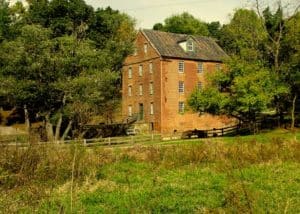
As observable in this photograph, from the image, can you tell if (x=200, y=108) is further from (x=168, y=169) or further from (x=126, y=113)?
(x=168, y=169)

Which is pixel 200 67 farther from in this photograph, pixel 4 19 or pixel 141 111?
pixel 4 19

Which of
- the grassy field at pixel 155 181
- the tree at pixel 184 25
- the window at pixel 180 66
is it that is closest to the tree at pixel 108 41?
the window at pixel 180 66

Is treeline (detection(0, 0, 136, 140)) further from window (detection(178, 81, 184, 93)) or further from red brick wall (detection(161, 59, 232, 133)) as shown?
window (detection(178, 81, 184, 93))

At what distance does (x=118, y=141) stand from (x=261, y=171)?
20.9 metres

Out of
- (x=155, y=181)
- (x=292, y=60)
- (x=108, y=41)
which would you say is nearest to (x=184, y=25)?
(x=292, y=60)

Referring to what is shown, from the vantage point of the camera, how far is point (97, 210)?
10.8 meters

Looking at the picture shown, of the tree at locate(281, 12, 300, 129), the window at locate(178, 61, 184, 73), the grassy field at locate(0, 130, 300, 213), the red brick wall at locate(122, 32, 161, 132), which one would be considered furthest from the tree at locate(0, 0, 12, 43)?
the grassy field at locate(0, 130, 300, 213)

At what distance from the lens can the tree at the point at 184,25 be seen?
89500 millimetres

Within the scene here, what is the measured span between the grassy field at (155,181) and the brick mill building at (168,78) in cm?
3378

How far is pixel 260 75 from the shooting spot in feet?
136

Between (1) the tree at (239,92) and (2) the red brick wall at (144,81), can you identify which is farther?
(2) the red brick wall at (144,81)

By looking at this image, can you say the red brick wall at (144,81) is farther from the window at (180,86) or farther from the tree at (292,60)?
the tree at (292,60)

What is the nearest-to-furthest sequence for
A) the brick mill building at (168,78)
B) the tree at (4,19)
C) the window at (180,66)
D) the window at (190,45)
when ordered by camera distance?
1. the brick mill building at (168,78)
2. the window at (180,66)
3. the window at (190,45)
4. the tree at (4,19)

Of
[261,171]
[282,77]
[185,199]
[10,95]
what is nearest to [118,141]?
[10,95]
